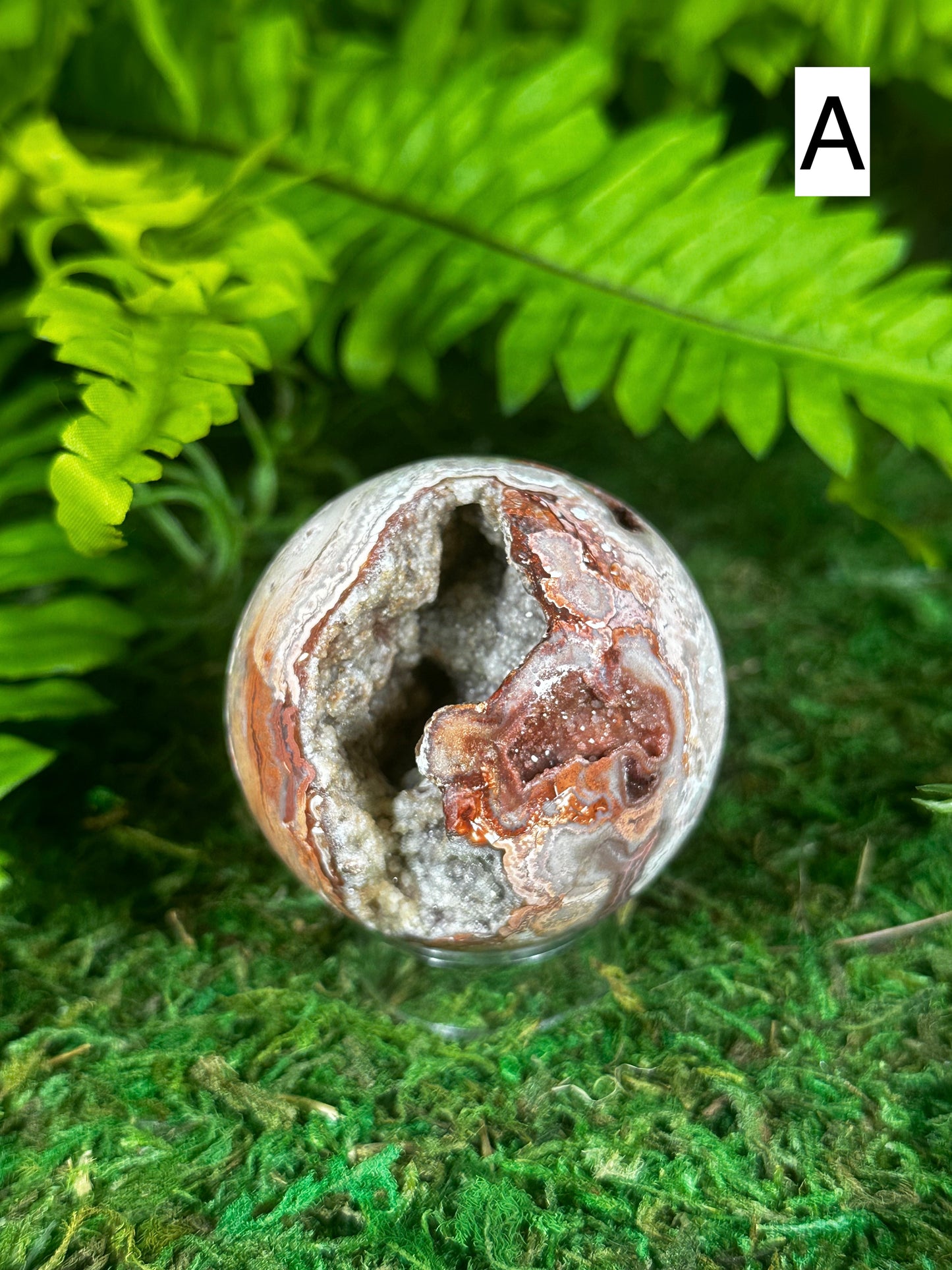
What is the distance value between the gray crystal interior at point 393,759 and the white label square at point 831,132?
1.13 m

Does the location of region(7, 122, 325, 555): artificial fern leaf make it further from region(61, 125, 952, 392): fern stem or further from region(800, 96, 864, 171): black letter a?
region(800, 96, 864, 171): black letter a

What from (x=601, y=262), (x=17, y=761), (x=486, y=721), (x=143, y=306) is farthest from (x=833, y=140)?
(x=17, y=761)

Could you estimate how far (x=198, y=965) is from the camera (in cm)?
154

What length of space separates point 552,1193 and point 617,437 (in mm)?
1768

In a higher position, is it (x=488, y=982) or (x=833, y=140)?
(x=833, y=140)

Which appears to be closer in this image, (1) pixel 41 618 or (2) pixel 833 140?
(1) pixel 41 618

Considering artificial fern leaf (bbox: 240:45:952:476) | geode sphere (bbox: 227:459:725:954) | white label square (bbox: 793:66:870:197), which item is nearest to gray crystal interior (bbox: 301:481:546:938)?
geode sphere (bbox: 227:459:725:954)

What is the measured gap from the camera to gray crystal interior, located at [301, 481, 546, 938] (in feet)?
3.99

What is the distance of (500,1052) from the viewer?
1.41 m

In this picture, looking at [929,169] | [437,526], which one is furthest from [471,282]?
[929,169]

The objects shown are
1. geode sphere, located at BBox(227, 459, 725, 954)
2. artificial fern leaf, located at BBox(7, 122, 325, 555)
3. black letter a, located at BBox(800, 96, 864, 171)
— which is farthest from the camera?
black letter a, located at BBox(800, 96, 864, 171)

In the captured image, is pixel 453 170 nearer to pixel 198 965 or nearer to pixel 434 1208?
pixel 198 965

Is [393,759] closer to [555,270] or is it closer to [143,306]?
[143,306]

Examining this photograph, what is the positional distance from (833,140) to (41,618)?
1705mm
